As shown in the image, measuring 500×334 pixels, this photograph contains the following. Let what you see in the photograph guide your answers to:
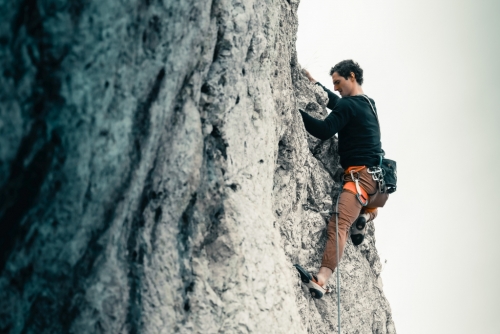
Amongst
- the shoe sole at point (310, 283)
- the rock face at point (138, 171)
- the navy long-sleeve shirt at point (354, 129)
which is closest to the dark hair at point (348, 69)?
the navy long-sleeve shirt at point (354, 129)

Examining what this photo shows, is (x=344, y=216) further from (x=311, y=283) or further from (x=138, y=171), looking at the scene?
(x=138, y=171)

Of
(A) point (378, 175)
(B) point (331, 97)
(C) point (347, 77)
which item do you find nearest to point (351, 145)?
(A) point (378, 175)

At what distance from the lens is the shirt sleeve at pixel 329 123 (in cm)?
582

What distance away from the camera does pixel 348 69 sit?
21.0 ft

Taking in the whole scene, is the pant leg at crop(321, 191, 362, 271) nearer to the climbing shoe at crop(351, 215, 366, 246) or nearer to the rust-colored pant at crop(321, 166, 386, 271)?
the rust-colored pant at crop(321, 166, 386, 271)

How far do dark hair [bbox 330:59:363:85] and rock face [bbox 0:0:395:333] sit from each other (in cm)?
198

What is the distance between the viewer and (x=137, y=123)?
3.08 metres

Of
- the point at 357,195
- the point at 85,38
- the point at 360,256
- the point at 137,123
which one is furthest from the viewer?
the point at 360,256

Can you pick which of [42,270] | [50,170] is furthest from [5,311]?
[50,170]

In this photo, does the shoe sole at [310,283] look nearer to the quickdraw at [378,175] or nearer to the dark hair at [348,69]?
the quickdraw at [378,175]

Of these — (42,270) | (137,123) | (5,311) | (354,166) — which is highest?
(354,166)

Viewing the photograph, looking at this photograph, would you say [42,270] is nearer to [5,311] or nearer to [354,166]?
[5,311]

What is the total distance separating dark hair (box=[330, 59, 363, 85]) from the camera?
6387 mm

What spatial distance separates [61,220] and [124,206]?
1.45 feet
